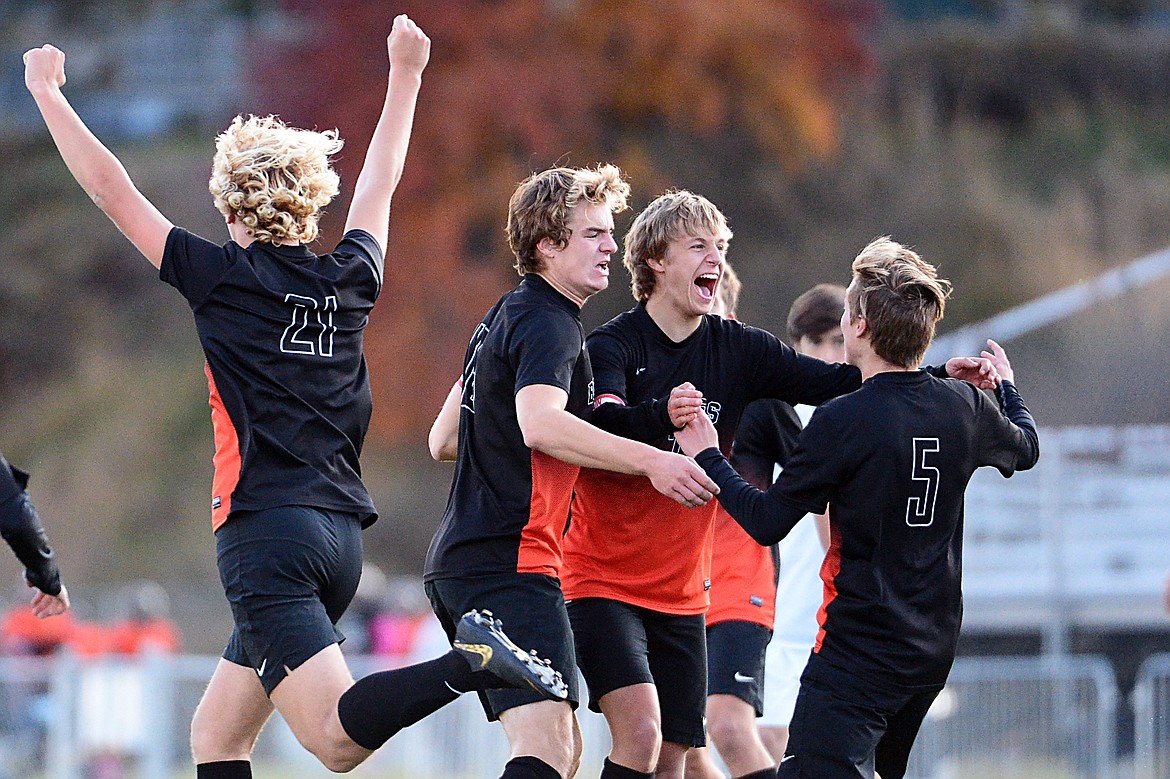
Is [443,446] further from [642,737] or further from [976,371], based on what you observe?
[976,371]

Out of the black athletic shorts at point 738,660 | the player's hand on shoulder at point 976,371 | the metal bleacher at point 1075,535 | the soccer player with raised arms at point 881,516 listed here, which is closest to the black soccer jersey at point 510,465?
the soccer player with raised arms at point 881,516

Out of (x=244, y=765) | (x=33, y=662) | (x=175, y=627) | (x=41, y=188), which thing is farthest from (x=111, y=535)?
(x=244, y=765)

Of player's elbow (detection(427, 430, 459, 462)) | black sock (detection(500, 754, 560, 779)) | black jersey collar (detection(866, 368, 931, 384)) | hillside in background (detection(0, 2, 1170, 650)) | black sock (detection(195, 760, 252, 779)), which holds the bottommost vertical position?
black sock (detection(195, 760, 252, 779))

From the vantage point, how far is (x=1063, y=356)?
14188mm

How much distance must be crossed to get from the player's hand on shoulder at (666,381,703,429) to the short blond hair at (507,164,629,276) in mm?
568

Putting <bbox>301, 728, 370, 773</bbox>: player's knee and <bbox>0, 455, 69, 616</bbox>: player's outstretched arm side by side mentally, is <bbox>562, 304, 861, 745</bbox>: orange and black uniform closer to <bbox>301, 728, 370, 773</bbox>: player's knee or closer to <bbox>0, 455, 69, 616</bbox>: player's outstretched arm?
<bbox>301, 728, 370, 773</bbox>: player's knee

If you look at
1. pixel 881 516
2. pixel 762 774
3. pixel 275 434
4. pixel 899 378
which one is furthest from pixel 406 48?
pixel 762 774

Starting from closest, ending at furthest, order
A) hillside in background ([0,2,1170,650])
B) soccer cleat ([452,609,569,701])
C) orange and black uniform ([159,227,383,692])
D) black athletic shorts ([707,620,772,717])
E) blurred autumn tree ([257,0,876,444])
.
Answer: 1. soccer cleat ([452,609,569,701])
2. orange and black uniform ([159,227,383,692])
3. black athletic shorts ([707,620,772,717])
4. blurred autumn tree ([257,0,876,444])
5. hillside in background ([0,2,1170,650])

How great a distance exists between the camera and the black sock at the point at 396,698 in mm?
4320

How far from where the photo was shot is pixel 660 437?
192 inches

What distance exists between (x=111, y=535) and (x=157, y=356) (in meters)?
2.90

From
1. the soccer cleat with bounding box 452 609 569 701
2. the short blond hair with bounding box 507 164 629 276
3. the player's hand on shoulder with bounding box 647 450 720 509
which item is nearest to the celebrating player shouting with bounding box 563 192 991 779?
the short blond hair with bounding box 507 164 629 276

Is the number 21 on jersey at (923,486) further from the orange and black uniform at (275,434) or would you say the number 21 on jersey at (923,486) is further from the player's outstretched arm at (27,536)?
the player's outstretched arm at (27,536)

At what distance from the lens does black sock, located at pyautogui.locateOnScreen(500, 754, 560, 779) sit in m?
4.29
